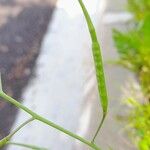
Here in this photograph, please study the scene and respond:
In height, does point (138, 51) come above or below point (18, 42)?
above

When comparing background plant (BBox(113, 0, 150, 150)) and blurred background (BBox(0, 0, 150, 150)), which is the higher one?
background plant (BBox(113, 0, 150, 150))

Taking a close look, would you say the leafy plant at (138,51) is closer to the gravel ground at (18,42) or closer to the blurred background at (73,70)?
the blurred background at (73,70)

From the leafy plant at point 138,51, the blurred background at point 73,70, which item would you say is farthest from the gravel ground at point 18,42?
the leafy plant at point 138,51

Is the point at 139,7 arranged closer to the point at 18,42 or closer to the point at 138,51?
the point at 138,51

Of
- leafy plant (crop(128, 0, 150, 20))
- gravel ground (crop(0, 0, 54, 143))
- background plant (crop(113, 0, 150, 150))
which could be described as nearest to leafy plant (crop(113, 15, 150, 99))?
background plant (crop(113, 0, 150, 150))

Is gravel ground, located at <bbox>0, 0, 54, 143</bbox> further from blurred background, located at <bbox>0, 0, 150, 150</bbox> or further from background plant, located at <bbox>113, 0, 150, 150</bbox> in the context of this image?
background plant, located at <bbox>113, 0, 150, 150</bbox>

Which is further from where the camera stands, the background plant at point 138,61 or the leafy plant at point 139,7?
the leafy plant at point 139,7

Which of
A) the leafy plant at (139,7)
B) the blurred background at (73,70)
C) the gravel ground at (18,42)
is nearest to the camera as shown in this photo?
the blurred background at (73,70)

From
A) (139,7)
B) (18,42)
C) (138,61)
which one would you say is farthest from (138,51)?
(18,42)
